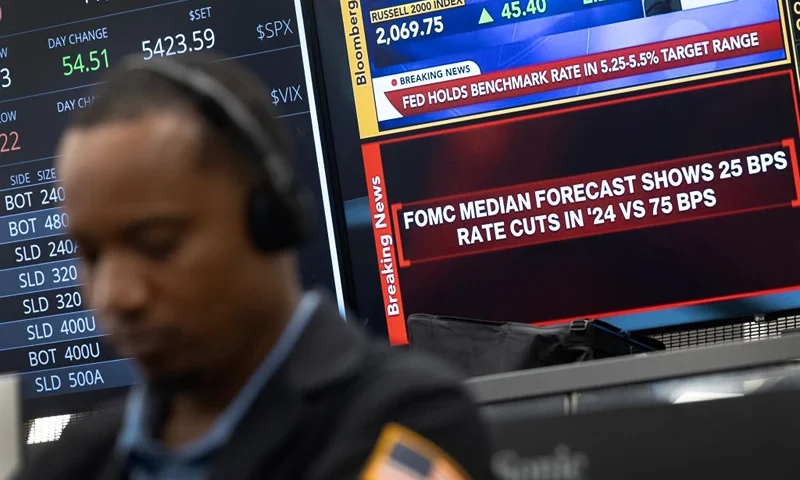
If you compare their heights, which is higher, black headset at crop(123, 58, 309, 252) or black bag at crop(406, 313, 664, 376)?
black headset at crop(123, 58, 309, 252)

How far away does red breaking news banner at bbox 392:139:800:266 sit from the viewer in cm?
268

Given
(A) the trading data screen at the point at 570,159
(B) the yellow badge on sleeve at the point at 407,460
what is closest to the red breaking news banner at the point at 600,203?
(A) the trading data screen at the point at 570,159

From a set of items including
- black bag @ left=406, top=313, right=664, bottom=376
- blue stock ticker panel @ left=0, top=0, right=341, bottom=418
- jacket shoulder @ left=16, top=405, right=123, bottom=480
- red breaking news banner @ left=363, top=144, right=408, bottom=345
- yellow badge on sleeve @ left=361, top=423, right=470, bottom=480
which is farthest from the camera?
blue stock ticker panel @ left=0, top=0, right=341, bottom=418

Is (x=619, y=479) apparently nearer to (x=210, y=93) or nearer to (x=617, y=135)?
(x=210, y=93)

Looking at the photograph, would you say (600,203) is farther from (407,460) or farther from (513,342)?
(407,460)

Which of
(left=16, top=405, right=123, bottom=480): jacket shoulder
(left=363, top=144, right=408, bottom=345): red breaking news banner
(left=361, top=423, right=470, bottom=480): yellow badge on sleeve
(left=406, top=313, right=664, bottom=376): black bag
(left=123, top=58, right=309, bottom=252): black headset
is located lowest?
(left=361, top=423, right=470, bottom=480): yellow badge on sleeve

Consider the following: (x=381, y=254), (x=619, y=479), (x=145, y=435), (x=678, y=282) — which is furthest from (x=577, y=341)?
(x=145, y=435)

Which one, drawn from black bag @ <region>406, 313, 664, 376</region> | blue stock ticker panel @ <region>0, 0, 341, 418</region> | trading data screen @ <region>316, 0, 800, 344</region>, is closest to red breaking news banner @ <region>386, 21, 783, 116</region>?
trading data screen @ <region>316, 0, 800, 344</region>

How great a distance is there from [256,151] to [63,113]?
2.66 metres

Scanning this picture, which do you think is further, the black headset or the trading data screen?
the trading data screen

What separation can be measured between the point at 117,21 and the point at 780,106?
1726mm

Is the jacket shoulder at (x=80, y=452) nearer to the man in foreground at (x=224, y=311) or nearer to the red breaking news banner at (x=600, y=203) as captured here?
the man in foreground at (x=224, y=311)

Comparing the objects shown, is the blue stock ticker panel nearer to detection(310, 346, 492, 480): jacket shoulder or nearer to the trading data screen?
the trading data screen

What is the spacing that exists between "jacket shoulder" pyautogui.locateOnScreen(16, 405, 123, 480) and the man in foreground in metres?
0.06
